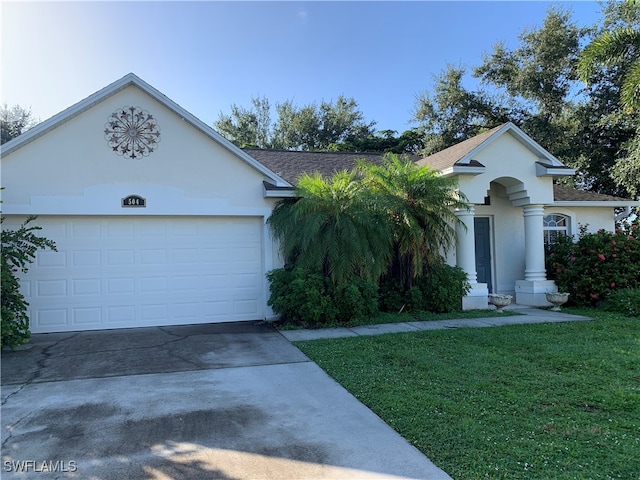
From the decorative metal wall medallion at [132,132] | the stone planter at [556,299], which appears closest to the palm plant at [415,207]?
the stone planter at [556,299]

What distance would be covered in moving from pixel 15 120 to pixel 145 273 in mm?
22309

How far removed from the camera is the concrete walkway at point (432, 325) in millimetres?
8070

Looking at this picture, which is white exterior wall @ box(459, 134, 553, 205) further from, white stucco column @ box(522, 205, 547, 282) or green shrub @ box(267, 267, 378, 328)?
green shrub @ box(267, 267, 378, 328)

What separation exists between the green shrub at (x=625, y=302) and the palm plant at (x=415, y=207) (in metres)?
4.31

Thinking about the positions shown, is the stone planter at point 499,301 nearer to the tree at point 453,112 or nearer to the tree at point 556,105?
the tree at point 556,105

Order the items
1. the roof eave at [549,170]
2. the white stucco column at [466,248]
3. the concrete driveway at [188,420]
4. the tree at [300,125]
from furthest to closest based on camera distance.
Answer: the tree at [300,125] → the roof eave at [549,170] → the white stucco column at [466,248] → the concrete driveway at [188,420]

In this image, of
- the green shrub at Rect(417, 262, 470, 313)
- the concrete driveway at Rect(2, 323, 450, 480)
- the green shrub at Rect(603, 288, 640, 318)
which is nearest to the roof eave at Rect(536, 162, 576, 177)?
the green shrub at Rect(603, 288, 640, 318)

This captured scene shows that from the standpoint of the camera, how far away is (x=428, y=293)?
10.1 meters

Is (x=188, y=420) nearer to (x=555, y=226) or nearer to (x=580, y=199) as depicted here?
(x=555, y=226)

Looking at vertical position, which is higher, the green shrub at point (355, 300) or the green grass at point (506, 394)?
the green shrub at point (355, 300)

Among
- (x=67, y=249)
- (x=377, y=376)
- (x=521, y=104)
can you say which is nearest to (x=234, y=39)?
(x=67, y=249)

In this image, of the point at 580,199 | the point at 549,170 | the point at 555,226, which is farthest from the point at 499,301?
the point at 580,199

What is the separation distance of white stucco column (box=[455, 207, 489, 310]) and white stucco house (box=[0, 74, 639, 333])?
1235 millimetres

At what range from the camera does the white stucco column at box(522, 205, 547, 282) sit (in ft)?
37.8
